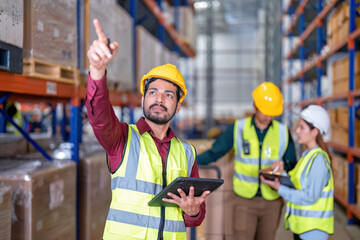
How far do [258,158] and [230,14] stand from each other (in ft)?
75.1

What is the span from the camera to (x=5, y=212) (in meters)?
2.14

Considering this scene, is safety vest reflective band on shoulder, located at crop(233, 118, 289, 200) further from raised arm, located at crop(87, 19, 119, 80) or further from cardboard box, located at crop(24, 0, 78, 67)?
raised arm, located at crop(87, 19, 119, 80)

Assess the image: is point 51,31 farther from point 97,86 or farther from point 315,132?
point 315,132

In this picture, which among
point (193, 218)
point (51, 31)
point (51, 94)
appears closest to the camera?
point (193, 218)

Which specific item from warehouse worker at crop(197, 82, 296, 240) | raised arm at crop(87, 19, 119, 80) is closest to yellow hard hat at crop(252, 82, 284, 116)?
warehouse worker at crop(197, 82, 296, 240)

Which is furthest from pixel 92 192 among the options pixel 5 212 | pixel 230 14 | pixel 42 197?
pixel 230 14

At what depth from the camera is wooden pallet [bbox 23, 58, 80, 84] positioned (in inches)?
101

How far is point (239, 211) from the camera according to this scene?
10.0 ft

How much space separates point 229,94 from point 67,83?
71.8 ft

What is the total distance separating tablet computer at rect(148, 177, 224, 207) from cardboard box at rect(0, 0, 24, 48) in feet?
5.12

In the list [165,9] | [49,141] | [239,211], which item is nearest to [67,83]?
[49,141]

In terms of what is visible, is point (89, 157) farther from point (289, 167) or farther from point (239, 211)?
point (289, 167)

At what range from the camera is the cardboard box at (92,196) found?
339 cm

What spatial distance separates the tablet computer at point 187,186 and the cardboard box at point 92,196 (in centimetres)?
196
